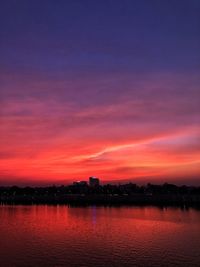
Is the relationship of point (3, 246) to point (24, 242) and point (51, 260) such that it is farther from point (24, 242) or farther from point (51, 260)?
point (51, 260)

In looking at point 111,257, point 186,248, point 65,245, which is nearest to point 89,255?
point 111,257

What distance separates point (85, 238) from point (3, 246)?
53.5 ft

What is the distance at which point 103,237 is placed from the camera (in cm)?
6962

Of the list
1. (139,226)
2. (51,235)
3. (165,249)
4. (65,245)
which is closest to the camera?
(165,249)

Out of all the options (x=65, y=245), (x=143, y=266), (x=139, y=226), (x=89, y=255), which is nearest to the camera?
(x=143, y=266)

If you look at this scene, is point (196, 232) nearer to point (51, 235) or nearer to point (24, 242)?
point (51, 235)

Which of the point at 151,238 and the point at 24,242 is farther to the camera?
the point at 151,238

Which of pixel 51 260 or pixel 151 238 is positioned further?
pixel 151 238

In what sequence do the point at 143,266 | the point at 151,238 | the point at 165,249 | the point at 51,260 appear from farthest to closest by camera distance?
the point at 151,238, the point at 165,249, the point at 51,260, the point at 143,266

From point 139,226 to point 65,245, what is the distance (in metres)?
33.0

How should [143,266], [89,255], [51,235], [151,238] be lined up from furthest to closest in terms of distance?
[51,235]
[151,238]
[89,255]
[143,266]

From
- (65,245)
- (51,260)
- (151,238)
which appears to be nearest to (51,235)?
(65,245)

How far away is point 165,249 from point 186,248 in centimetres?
340

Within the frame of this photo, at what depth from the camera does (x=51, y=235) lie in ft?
241
